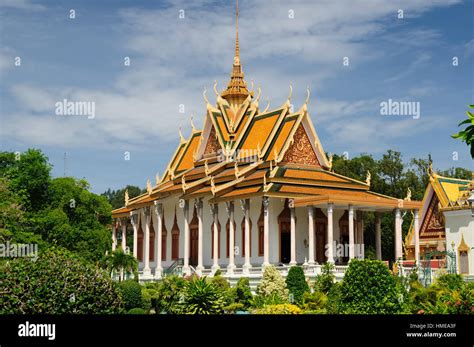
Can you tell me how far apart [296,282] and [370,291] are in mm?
9822

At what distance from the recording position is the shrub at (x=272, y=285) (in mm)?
27163

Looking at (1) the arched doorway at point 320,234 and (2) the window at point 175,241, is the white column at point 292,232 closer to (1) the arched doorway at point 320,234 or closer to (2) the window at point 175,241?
(1) the arched doorway at point 320,234

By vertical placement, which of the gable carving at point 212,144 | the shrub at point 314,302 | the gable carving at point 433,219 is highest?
the gable carving at point 212,144

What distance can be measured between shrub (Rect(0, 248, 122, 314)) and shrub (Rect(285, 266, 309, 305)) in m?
12.5

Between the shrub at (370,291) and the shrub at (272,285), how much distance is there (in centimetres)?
833

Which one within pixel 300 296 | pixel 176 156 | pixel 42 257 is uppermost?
pixel 176 156

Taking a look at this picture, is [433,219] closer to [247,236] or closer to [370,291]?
[247,236]

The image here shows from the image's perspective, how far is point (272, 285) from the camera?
27.3 meters

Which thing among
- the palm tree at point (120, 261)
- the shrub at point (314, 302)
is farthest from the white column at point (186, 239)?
the shrub at point (314, 302)

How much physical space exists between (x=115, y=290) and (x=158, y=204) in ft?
74.9

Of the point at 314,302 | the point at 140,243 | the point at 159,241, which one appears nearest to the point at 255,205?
the point at 159,241
